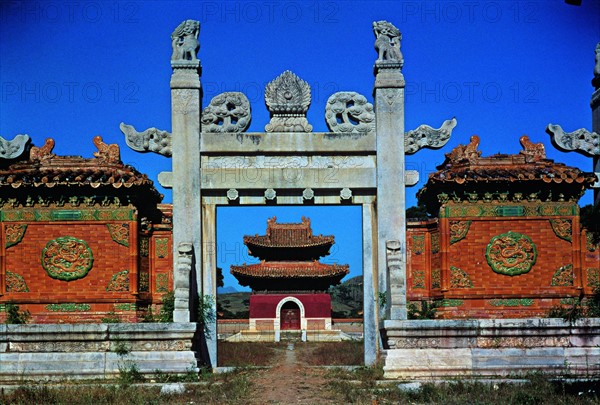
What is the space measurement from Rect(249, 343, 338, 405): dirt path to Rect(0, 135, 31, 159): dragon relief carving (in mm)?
6789

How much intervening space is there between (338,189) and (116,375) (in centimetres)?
571

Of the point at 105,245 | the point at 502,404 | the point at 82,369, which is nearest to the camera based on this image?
the point at 502,404

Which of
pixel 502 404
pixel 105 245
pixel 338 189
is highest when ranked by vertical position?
pixel 338 189

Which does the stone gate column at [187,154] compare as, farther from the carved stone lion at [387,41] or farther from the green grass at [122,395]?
the carved stone lion at [387,41]

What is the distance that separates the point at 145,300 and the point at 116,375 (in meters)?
1.93

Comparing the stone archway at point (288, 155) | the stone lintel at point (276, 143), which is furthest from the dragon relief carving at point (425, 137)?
the stone lintel at point (276, 143)

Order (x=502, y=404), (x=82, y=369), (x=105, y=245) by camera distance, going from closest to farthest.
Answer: (x=502, y=404), (x=82, y=369), (x=105, y=245)

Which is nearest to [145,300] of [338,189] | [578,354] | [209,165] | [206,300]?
[206,300]

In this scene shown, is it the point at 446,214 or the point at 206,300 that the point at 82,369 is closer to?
the point at 206,300

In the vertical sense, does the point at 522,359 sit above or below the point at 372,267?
below

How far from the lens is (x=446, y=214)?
15352mm

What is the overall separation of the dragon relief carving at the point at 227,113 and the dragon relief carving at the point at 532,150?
5835 mm

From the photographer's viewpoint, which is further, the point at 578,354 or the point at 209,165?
the point at 209,165

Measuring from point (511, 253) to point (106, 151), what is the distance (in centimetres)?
861
